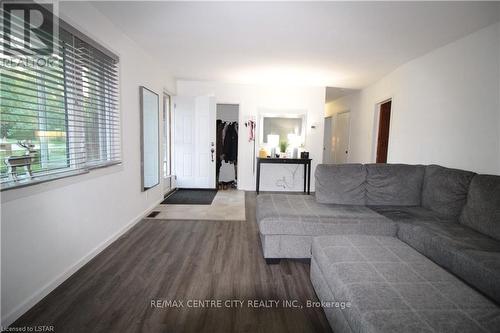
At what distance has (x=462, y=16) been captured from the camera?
7.41ft

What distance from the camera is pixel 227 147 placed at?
5.48 metres

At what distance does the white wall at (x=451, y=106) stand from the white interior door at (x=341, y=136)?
1.91 metres

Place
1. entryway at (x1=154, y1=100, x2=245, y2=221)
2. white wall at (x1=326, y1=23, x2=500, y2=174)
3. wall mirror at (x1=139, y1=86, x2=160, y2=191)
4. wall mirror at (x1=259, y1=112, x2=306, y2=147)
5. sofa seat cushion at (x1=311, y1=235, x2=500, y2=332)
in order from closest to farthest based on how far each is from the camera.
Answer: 1. sofa seat cushion at (x1=311, y1=235, x2=500, y2=332)
2. white wall at (x1=326, y1=23, x2=500, y2=174)
3. wall mirror at (x1=139, y1=86, x2=160, y2=191)
4. entryway at (x1=154, y1=100, x2=245, y2=221)
5. wall mirror at (x1=259, y1=112, x2=306, y2=147)

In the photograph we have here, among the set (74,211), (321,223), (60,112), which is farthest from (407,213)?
(60,112)

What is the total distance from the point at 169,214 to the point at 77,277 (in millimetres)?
1642

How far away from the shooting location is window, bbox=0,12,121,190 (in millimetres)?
1492

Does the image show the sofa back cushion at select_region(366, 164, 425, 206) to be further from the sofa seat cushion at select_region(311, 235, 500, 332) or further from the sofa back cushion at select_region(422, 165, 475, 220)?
the sofa seat cushion at select_region(311, 235, 500, 332)

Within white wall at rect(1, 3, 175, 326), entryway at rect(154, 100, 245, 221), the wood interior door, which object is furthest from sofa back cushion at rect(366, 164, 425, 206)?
white wall at rect(1, 3, 175, 326)

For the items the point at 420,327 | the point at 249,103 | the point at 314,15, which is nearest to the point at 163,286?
the point at 420,327

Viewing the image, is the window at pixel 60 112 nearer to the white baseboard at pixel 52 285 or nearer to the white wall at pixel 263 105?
the white baseboard at pixel 52 285

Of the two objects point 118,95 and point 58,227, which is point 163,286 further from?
point 118,95

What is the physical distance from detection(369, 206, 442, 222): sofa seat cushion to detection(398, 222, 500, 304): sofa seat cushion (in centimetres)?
13

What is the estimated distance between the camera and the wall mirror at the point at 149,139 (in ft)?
11.1

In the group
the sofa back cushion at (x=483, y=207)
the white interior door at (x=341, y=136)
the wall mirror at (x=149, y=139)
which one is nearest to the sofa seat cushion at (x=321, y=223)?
the sofa back cushion at (x=483, y=207)
